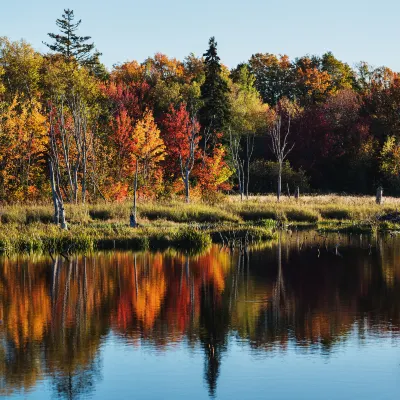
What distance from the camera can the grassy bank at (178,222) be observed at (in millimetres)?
33516

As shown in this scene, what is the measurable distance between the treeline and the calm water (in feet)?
61.3

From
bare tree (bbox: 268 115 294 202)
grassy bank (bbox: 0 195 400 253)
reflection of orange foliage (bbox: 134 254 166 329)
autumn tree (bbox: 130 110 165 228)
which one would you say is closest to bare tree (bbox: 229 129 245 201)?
bare tree (bbox: 268 115 294 202)

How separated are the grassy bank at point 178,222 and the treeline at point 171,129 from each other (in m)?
6.08

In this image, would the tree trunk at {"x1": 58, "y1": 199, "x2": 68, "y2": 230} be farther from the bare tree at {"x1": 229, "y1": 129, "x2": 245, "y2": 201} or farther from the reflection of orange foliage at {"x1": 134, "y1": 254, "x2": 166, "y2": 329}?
the bare tree at {"x1": 229, "y1": 129, "x2": 245, "y2": 201}

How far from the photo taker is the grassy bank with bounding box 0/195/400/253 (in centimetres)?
3352

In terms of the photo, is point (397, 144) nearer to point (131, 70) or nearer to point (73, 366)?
point (131, 70)

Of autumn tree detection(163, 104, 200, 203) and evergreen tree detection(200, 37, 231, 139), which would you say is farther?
evergreen tree detection(200, 37, 231, 139)

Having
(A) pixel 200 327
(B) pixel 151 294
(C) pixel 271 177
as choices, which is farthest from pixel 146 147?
(A) pixel 200 327

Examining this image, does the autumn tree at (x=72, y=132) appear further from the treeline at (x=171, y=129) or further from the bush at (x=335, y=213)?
the bush at (x=335, y=213)

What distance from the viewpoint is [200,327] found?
19.6 meters

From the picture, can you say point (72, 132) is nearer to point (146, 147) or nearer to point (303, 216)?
point (146, 147)

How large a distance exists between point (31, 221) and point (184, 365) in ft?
77.5

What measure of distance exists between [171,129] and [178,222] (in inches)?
795

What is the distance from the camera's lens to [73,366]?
52.7 feet
